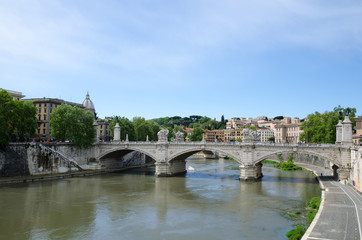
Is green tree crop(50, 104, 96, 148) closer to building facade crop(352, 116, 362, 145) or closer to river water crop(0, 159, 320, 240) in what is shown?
river water crop(0, 159, 320, 240)

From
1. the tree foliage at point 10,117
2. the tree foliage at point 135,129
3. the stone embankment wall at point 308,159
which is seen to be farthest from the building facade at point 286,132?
the tree foliage at point 10,117

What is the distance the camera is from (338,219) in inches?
690

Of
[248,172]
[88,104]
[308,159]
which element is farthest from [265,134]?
[248,172]

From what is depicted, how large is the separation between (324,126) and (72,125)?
4068cm

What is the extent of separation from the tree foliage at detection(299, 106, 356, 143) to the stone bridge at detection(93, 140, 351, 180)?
22.9 ft

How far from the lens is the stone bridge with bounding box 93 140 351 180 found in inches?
1467

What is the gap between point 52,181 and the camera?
132 feet

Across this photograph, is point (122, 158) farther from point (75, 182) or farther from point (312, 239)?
point (312, 239)

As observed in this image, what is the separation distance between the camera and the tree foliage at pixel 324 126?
162ft

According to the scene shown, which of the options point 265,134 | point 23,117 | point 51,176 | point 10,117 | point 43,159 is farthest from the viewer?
point 265,134

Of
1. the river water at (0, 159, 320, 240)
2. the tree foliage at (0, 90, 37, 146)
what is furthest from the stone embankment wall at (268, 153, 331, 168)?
the tree foliage at (0, 90, 37, 146)

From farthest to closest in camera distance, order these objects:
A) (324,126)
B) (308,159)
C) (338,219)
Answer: (308,159)
(324,126)
(338,219)

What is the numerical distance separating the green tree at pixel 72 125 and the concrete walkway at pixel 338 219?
123 ft

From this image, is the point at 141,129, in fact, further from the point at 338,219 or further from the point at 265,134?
the point at 265,134
